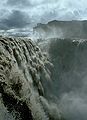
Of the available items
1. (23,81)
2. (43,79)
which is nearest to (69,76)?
(43,79)

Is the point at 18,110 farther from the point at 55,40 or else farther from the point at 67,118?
the point at 55,40

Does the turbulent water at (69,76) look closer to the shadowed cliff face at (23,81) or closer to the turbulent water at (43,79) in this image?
the turbulent water at (43,79)

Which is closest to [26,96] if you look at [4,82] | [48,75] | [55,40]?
[4,82]

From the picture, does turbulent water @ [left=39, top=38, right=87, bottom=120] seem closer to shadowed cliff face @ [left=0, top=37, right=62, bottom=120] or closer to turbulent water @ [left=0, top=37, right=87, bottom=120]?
turbulent water @ [left=0, top=37, right=87, bottom=120]

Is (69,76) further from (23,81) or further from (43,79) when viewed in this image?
(23,81)

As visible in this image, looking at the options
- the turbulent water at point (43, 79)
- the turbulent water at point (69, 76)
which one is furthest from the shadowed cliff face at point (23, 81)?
the turbulent water at point (69, 76)
